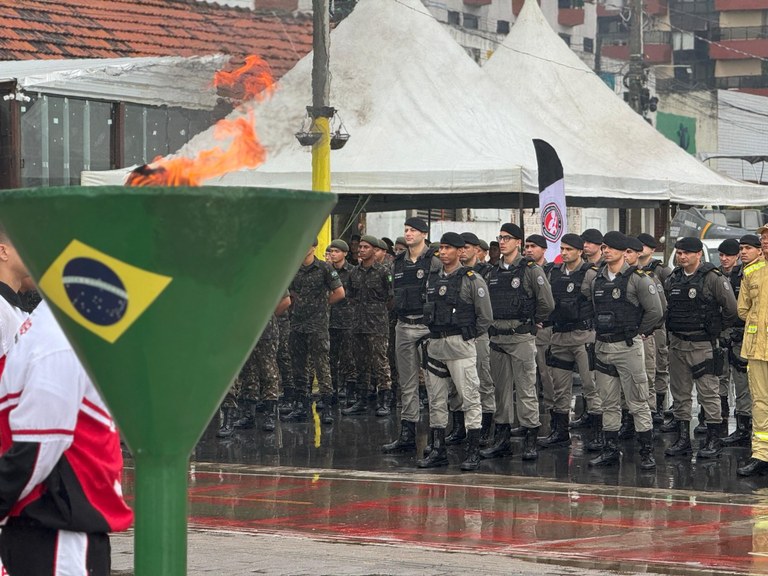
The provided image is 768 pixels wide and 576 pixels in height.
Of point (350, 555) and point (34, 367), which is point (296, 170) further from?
point (34, 367)

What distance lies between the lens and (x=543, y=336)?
15.0 metres

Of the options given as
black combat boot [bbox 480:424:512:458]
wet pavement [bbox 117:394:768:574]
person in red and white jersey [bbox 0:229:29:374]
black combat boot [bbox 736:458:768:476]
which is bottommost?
wet pavement [bbox 117:394:768:574]

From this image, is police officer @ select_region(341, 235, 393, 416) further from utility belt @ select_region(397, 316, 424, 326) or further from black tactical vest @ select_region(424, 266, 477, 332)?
black tactical vest @ select_region(424, 266, 477, 332)

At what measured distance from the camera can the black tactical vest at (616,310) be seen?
12.7 m

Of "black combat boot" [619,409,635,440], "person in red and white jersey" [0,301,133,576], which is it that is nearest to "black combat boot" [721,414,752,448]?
"black combat boot" [619,409,635,440]

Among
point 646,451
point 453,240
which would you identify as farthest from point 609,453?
point 453,240

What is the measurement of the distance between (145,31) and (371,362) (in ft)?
32.8

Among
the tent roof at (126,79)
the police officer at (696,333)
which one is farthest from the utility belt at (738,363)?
the tent roof at (126,79)

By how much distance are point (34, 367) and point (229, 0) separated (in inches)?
989

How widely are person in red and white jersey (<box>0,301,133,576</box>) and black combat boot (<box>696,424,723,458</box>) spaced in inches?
384

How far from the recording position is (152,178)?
3.69 metres

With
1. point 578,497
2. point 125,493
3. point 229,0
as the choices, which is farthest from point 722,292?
point 229,0

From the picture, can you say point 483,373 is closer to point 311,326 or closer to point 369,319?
point 311,326

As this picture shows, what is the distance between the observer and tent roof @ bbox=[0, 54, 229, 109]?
60.7ft
